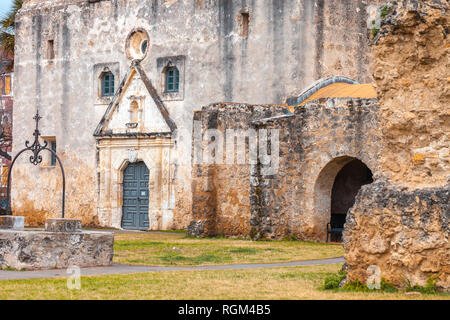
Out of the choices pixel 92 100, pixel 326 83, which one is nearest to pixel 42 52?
pixel 92 100

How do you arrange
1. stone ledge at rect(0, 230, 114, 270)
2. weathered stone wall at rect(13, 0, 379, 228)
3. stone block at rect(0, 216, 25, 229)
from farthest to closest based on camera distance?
weathered stone wall at rect(13, 0, 379, 228)
stone block at rect(0, 216, 25, 229)
stone ledge at rect(0, 230, 114, 270)

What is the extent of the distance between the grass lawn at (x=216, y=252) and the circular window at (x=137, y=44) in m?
9.17

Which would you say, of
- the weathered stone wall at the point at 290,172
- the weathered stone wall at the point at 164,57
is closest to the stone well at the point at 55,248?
the weathered stone wall at the point at 290,172

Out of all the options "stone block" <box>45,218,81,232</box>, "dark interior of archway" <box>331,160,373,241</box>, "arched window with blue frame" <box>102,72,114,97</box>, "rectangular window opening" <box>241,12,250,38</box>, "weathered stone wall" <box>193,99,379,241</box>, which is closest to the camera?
"stone block" <box>45,218,81,232</box>

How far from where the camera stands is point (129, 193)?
83.4 feet

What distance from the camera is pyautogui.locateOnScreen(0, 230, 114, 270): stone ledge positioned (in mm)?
10781

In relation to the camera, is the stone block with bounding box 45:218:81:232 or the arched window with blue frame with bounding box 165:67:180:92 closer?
the stone block with bounding box 45:218:81:232

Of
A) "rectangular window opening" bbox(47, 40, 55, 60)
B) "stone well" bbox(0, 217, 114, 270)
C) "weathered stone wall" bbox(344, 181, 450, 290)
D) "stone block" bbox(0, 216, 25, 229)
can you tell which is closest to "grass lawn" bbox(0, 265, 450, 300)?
"weathered stone wall" bbox(344, 181, 450, 290)

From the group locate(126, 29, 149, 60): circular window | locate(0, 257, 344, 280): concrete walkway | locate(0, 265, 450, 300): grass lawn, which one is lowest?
locate(0, 257, 344, 280): concrete walkway

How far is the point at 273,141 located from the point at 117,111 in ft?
27.7

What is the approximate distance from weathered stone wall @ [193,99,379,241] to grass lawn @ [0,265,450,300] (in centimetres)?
693

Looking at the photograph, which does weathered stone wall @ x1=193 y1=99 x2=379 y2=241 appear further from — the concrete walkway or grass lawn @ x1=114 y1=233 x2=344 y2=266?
the concrete walkway

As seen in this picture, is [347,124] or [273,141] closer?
[347,124]

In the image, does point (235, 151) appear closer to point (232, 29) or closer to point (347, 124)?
point (347, 124)
